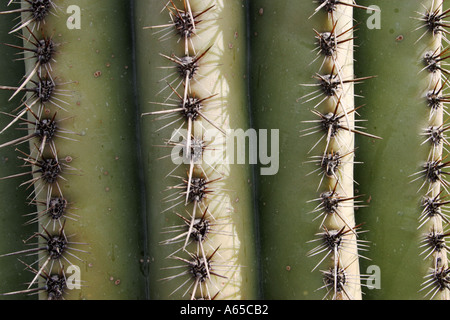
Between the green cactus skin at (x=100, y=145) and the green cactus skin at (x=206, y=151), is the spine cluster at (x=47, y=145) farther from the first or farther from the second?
the green cactus skin at (x=206, y=151)

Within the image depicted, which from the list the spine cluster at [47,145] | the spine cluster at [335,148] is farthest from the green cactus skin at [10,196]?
the spine cluster at [335,148]

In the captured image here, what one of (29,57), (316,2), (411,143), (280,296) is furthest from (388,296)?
(29,57)

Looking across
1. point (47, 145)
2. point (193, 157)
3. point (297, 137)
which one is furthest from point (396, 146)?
point (47, 145)

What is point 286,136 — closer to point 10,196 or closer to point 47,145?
point 47,145

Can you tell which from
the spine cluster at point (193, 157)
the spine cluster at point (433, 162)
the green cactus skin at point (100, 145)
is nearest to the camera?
the spine cluster at point (193, 157)

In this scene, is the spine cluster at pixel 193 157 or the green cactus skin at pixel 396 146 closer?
the spine cluster at pixel 193 157
